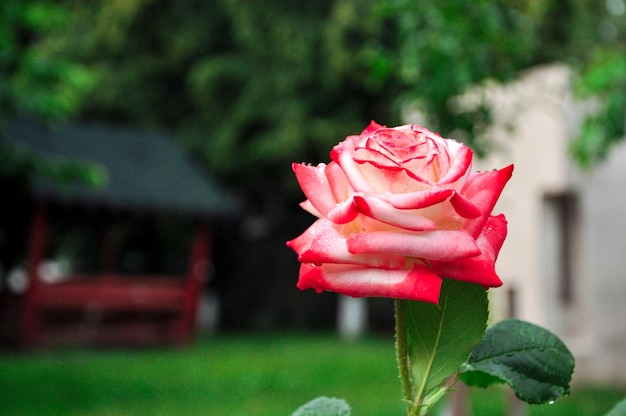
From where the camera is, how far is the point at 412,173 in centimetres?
74

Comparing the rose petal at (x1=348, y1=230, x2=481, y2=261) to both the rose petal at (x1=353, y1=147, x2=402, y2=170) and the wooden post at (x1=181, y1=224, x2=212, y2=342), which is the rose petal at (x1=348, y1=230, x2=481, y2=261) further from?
the wooden post at (x1=181, y1=224, x2=212, y2=342)

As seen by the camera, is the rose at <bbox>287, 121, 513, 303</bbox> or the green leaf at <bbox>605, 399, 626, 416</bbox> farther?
the green leaf at <bbox>605, 399, 626, 416</bbox>

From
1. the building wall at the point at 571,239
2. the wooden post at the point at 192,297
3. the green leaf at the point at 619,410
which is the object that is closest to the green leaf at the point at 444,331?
the green leaf at the point at 619,410

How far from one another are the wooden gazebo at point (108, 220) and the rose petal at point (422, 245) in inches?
525

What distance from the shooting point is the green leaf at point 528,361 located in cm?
90

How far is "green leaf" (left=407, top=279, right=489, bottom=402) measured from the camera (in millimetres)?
829

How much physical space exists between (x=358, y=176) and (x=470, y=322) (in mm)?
191

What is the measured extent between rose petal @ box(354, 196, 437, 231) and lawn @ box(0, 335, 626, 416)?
738 centimetres

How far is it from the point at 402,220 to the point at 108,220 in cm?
1682

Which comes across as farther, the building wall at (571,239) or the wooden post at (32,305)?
the wooden post at (32,305)

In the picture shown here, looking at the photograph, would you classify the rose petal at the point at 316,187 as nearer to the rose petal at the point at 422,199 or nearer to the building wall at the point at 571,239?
the rose petal at the point at 422,199

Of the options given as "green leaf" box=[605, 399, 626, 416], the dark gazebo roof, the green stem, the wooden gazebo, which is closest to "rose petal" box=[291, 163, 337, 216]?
the green stem

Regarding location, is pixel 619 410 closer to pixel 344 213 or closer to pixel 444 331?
pixel 444 331

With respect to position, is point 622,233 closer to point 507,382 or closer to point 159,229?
point 507,382
